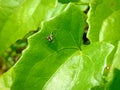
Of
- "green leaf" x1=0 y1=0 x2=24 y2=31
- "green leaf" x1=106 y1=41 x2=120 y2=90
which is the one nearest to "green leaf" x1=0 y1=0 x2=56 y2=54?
"green leaf" x1=0 y1=0 x2=24 y2=31

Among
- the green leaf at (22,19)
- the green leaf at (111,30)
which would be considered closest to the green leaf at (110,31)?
the green leaf at (111,30)

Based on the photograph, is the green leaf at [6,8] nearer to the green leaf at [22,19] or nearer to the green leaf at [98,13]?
the green leaf at [22,19]

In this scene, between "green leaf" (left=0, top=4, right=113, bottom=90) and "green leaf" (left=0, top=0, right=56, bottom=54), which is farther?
"green leaf" (left=0, top=0, right=56, bottom=54)

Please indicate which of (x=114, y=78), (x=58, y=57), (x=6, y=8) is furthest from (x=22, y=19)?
(x=114, y=78)

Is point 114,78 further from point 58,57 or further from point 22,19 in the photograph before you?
point 22,19

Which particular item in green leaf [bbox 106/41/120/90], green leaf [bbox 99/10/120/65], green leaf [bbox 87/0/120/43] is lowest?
green leaf [bbox 106/41/120/90]

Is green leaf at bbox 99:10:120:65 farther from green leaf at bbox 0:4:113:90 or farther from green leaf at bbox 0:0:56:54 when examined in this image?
green leaf at bbox 0:0:56:54

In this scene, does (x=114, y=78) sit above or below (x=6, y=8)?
below
